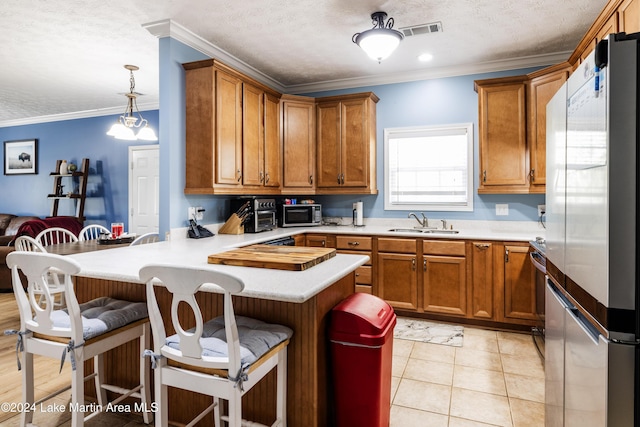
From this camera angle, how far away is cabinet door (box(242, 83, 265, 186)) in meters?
3.75

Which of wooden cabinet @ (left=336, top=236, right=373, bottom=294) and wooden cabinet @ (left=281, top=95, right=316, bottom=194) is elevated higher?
wooden cabinet @ (left=281, top=95, right=316, bottom=194)

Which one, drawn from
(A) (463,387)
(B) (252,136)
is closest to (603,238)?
(A) (463,387)

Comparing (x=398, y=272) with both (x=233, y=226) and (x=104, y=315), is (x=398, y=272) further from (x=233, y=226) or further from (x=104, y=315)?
(x=104, y=315)

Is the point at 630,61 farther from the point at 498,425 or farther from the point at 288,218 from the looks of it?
the point at 288,218

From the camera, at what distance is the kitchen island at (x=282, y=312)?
168 cm

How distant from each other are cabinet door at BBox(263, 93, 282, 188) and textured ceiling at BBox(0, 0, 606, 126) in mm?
445

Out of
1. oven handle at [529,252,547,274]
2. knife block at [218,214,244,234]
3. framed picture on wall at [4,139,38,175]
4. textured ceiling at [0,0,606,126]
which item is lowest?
oven handle at [529,252,547,274]

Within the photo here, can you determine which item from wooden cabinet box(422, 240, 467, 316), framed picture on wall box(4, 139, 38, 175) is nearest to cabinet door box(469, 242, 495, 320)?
wooden cabinet box(422, 240, 467, 316)

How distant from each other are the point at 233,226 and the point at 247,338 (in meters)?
2.43

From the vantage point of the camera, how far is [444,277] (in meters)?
3.68

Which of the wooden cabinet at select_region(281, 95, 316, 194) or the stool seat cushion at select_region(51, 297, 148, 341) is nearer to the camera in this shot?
the stool seat cushion at select_region(51, 297, 148, 341)

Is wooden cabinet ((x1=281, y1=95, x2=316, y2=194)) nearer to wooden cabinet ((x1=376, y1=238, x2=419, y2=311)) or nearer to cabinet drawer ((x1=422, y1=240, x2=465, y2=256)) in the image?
wooden cabinet ((x1=376, y1=238, x2=419, y2=311))

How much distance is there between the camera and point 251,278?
1.72 m

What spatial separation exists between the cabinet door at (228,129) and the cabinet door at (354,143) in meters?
1.27
